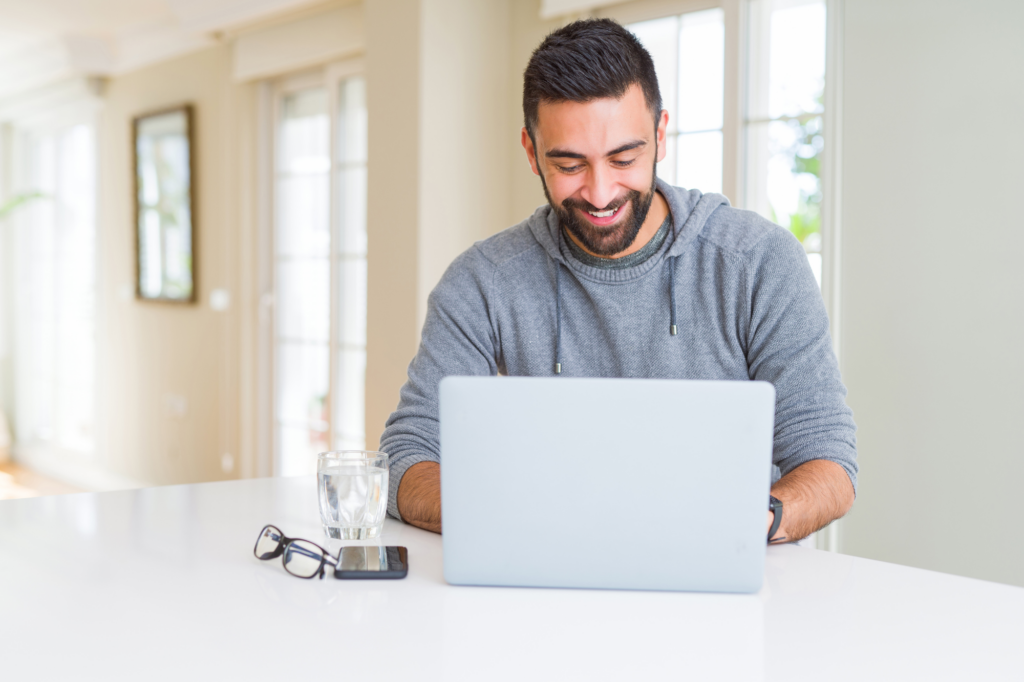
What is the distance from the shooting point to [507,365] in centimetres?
153

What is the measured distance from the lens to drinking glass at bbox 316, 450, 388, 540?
1.03m

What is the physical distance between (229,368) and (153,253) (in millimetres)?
936

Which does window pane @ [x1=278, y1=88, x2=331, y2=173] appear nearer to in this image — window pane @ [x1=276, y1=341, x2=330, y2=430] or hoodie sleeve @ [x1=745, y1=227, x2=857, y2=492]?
window pane @ [x1=276, y1=341, x2=330, y2=430]

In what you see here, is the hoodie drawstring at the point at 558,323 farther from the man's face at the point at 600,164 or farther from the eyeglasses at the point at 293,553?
the eyeglasses at the point at 293,553

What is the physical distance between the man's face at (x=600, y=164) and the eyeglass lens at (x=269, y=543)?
2.34ft

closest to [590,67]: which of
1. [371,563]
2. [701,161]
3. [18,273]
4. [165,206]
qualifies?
[371,563]

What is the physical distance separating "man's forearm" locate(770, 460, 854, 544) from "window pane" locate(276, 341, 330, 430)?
292cm

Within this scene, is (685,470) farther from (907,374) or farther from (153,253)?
(153,253)

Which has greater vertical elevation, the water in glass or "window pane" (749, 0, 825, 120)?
"window pane" (749, 0, 825, 120)

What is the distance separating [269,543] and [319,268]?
2985mm

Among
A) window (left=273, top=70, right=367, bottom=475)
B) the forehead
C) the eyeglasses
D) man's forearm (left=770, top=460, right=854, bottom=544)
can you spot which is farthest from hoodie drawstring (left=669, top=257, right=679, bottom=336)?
window (left=273, top=70, right=367, bottom=475)

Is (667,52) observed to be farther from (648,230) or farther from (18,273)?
(18,273)

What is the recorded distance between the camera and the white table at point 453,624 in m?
0.67

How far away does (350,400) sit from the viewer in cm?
368
